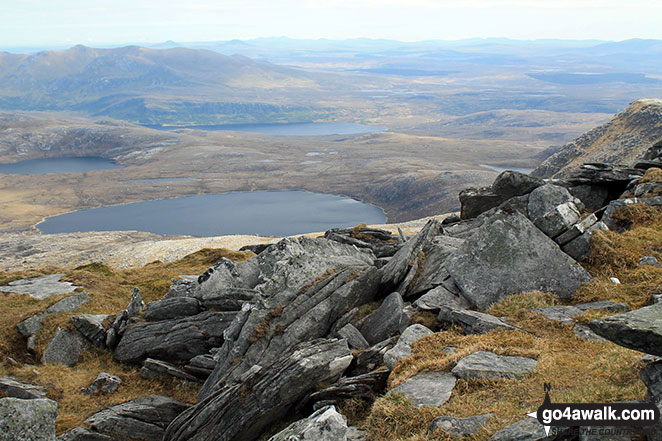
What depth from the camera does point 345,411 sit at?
13969 mm

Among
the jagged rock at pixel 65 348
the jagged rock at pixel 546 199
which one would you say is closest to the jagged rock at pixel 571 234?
the jagged rock at pixel 546 199

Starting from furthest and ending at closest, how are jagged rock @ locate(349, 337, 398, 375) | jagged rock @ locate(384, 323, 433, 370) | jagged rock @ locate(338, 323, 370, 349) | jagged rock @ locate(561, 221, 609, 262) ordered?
jagged rock @ locate(561, 221, 609, 262) → jagged rock @ locate(338, 323, 370, 349) → jagged rock @ locate(349, 337, 398, 375) → jagged rock @ locate(384, 323, 433, 370)

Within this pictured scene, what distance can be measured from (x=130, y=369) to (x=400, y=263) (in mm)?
16338

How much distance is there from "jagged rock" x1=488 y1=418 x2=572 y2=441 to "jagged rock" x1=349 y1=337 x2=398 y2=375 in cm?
683

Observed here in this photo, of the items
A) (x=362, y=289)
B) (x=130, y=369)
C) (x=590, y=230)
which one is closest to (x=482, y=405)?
(x=362, y=289)

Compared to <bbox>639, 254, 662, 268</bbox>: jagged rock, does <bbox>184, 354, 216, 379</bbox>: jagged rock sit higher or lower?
lower

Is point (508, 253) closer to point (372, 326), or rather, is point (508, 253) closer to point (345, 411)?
point (372, 326)

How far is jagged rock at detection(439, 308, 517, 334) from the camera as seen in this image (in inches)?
637

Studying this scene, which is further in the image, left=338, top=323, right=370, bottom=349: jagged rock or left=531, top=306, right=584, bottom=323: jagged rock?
left=338, top=323, right=370, bottom=349: jagged rock

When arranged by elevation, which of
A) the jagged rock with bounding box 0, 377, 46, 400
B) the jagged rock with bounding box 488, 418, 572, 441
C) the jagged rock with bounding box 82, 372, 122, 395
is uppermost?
the jagged rock with bounding box 488, 418, 572, 441

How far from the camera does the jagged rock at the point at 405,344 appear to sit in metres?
15.3

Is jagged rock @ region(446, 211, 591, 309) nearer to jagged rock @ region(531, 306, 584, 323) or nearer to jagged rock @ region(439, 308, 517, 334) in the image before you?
jagged rock @ region(531, 306, 584, 323)

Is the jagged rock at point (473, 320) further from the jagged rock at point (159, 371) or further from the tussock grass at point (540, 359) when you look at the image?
the jagged rock at point (159, 371)

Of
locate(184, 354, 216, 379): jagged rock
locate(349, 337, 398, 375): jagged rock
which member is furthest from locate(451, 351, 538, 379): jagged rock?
locate(184, 354, 216, 379): jagged rock
